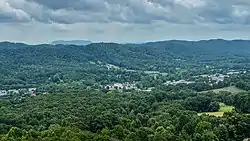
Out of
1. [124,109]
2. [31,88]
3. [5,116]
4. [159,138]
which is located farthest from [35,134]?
[31,88]

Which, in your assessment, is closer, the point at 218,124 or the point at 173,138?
the point at 173,138

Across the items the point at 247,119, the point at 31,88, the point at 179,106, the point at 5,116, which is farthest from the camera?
the point at 31,88

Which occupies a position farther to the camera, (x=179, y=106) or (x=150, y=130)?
(x=179, y=106)

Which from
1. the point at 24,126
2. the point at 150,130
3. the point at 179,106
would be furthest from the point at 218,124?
the point at 24,126

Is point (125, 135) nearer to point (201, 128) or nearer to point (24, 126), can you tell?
point (201, 128)

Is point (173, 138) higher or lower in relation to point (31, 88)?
higher

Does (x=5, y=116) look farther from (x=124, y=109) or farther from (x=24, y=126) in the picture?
(x=124, y=109)

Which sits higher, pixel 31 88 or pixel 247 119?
pixel 247 119

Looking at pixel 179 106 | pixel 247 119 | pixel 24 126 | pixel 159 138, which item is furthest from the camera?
pixel 179 106

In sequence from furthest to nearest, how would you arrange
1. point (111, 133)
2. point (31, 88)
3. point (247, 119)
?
1. point (31, 88)
2. point (247, 119)
3. point (111, 133)
